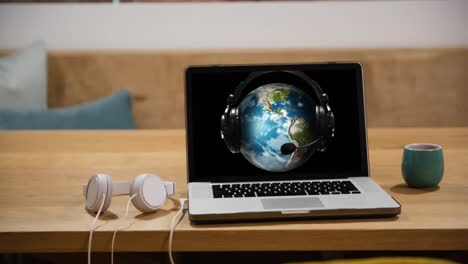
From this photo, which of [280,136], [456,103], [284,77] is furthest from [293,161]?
[456,103]

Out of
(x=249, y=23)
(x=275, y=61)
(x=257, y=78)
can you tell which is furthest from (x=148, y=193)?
(x=249, y=23)

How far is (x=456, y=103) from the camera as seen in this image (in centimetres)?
260

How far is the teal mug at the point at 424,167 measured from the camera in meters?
1.21

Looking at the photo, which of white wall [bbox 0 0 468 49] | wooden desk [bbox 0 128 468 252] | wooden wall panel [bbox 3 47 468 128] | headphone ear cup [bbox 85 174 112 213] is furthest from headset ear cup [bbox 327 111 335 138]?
white wall [bbox 0 0 468 49]

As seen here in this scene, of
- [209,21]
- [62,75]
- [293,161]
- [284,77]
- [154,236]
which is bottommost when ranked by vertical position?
[154,236]

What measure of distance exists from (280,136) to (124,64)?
60.3 inches

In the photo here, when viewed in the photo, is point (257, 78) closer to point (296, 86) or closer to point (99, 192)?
point (296, 86)

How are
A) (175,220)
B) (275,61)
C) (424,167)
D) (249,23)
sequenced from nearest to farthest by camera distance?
(175,220) → (424,167) → (275,61) → (249,23)

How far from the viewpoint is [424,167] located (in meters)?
1.21

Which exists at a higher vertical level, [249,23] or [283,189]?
[249,23]

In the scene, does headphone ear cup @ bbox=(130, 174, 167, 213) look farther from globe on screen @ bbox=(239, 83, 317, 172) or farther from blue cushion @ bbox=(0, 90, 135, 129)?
blue cushion @ bbox=(0, 90, 135, 129)

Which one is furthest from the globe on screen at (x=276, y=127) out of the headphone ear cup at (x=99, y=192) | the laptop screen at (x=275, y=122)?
the headphone ear cup at (x=99, y=192)

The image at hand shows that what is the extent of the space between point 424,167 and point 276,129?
28cm

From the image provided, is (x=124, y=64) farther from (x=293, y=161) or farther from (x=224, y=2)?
(x=293, y=161)
